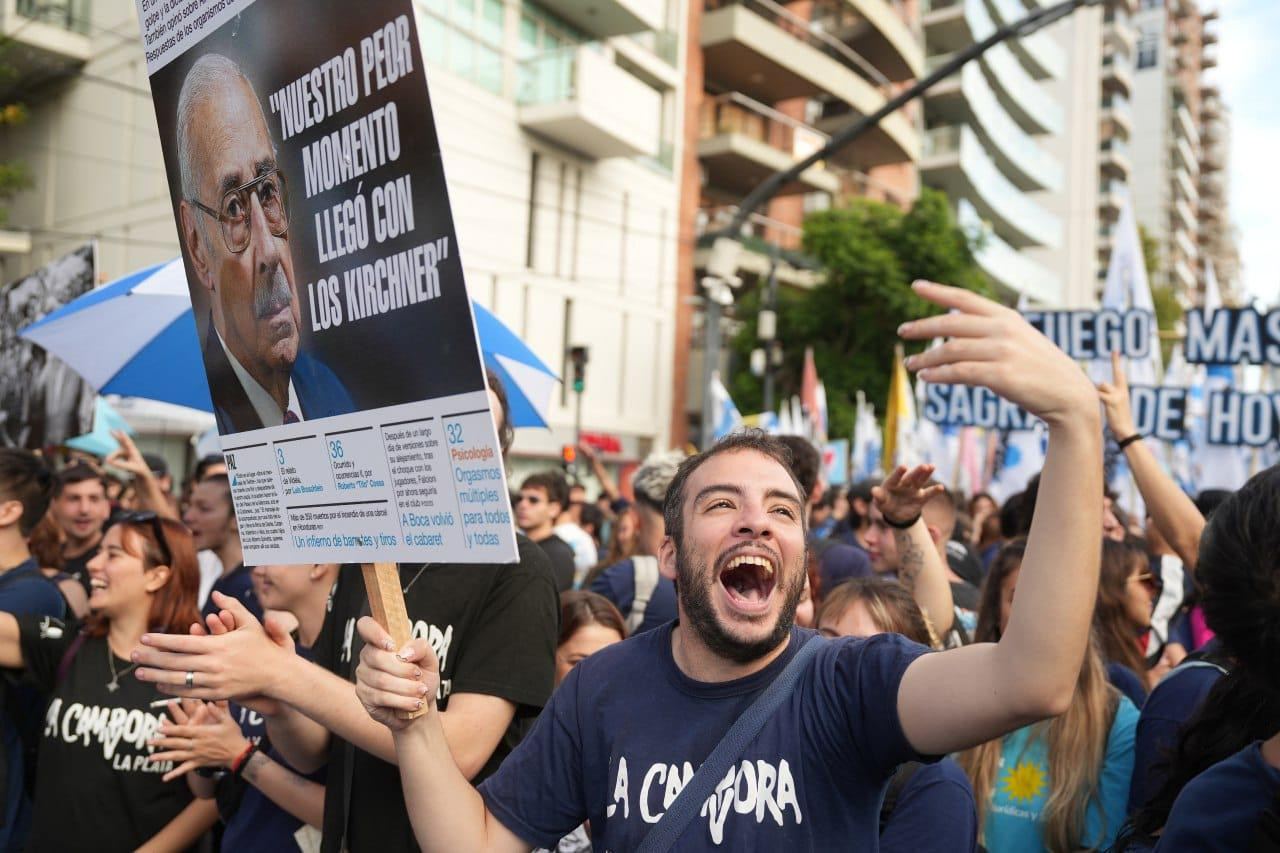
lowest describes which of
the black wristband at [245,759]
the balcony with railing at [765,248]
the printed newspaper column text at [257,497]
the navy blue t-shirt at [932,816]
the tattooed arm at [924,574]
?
the black wristband at [245,759]

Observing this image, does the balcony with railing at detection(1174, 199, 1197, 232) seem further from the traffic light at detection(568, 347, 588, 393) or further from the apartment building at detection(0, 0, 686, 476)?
the traffic light at detection(568, 347, 588, 393)

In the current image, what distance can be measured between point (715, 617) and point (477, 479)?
0.55 meters

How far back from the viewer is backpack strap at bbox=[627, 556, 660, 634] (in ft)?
14.7

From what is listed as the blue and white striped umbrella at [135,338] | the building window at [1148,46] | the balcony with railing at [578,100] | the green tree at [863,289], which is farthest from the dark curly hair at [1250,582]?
the building window at [1148,46]

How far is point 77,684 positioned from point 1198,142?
10299 centimetres

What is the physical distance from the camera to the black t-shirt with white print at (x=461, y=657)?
99.0 inches

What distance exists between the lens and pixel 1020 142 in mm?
46938

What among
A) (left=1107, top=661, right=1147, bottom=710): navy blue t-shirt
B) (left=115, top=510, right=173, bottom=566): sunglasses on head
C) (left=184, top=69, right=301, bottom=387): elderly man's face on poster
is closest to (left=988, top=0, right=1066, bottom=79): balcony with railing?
→ (left=1107, top=661, right=1147, bottom=710): navy blue t-shirt

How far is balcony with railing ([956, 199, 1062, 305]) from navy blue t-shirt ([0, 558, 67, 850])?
32.9 metres

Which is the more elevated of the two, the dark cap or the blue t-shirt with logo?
the dark cap

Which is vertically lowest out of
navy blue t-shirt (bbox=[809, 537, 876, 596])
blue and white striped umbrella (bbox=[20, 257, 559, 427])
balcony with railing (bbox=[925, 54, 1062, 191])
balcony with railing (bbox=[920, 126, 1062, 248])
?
navy blue t-shirt (bbox=[809, 537, 876, 596])

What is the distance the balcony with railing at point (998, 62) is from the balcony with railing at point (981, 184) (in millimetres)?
2984

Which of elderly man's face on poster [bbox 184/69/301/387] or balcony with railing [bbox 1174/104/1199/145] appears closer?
elderly man's face on poster [bbox 184/69/301/387]

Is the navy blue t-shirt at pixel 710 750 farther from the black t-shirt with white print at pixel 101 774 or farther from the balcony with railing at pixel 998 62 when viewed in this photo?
the balcony with railing at pixel 998 62
